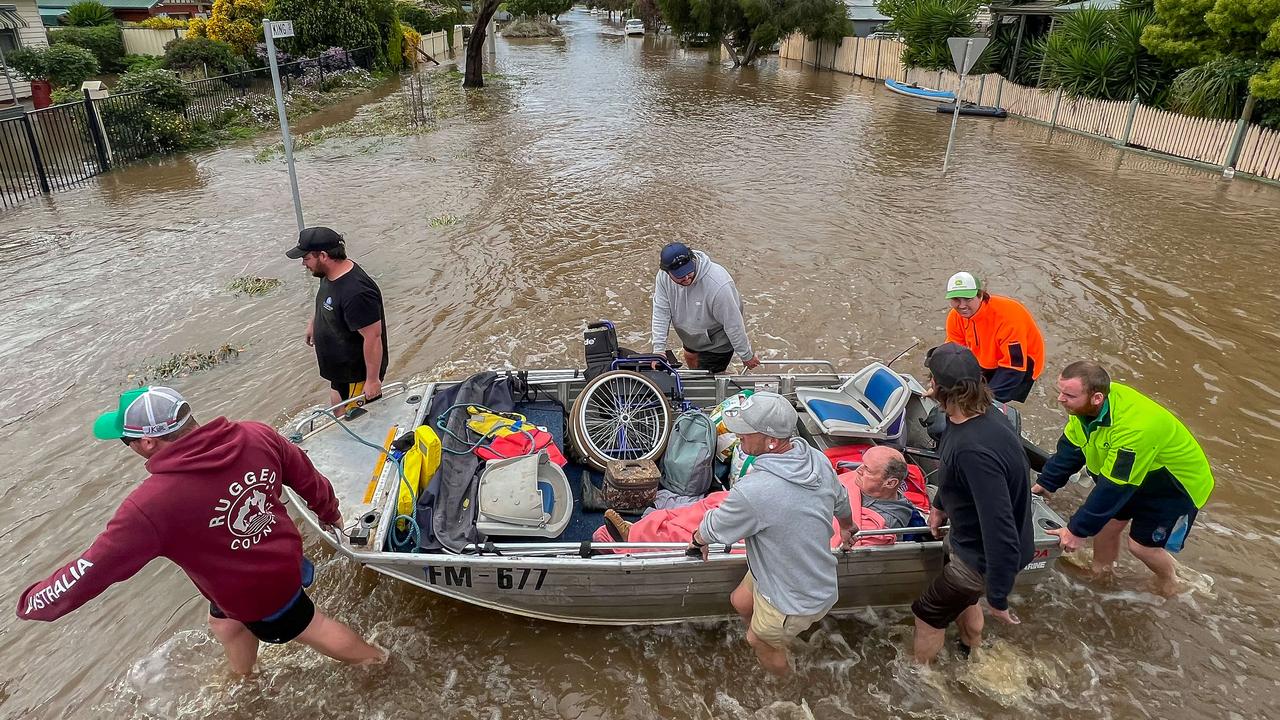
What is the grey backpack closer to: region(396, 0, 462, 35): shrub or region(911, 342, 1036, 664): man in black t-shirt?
region(911, 342, 1036, 664): man in black t-shirt

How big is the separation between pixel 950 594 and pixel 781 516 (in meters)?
1.27

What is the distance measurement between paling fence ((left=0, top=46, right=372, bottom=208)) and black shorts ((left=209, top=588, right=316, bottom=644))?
13312mm

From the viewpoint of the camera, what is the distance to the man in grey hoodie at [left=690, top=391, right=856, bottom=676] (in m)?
3.07

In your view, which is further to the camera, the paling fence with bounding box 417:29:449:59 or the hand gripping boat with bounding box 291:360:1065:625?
the paling fence with bounding box 417:29:449:59

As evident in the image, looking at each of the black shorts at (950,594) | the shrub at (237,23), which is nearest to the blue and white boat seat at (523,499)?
the black shorts at (950,594)

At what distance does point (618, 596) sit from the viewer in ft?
13.3

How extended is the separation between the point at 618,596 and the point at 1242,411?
6701 mm

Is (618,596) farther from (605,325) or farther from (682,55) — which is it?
(682,55)

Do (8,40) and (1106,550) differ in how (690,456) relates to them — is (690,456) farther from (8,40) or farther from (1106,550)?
(8,40)

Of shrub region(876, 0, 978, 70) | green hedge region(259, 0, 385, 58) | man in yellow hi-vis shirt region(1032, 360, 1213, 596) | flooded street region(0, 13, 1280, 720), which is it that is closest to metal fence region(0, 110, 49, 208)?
flooded street region(0, 13, 1280, 720)

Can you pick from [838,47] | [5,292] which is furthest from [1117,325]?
[838,47]

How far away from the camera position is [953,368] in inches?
125

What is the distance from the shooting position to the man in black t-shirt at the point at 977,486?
3.18m

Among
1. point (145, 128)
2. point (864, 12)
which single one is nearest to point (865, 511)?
point (145, 128)
